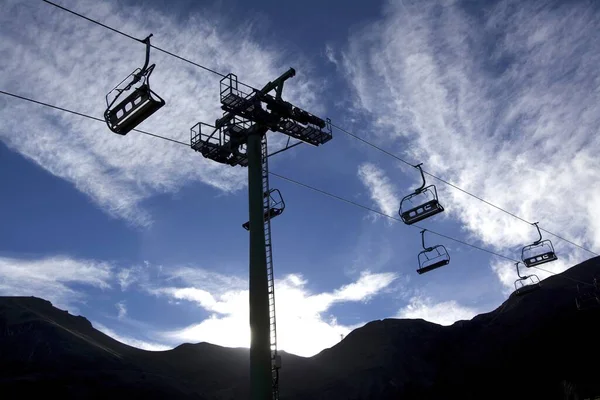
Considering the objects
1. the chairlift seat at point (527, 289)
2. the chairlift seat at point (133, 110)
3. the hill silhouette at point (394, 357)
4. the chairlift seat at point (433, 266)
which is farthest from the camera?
the hill silhouette at point (394, 357)

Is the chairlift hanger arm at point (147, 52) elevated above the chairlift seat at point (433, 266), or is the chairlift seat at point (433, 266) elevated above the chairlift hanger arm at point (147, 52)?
the chairlift hanger arm at point (147, 52)

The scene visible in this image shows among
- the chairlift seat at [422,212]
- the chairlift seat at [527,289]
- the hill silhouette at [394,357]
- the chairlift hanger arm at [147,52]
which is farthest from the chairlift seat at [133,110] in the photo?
the hill silhouette at [394,357]

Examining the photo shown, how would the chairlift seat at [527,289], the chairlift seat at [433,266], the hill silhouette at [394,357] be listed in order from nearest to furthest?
the chairlift seat at [433,266], the chairlift seat at [527,289], the hill silhouette at [394,357]

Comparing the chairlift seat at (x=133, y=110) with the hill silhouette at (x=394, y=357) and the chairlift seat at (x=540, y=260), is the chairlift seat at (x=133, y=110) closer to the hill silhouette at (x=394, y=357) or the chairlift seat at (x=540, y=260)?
the chairlift seat at (x=540, y=260)

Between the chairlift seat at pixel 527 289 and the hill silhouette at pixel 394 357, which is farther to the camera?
the hill silhouette at pixel 394 357

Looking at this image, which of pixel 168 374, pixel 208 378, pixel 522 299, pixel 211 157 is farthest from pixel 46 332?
pixel 522 299

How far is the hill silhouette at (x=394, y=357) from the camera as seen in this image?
62.3 metres

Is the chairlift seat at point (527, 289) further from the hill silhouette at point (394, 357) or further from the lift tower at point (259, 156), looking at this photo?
the hill silhouette at point (394, 357)

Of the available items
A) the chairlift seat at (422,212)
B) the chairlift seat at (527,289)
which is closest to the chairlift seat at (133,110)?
the chairlift seat at (422,212)

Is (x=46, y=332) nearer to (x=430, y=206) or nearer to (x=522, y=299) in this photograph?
(x=430, y=206)

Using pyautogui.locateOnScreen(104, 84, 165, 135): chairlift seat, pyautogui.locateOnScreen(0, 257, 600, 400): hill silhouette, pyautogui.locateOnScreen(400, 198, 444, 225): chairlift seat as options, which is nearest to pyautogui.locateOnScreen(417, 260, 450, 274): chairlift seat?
pyautogui.locateOnScreen(400, 198, 444, 225): chairlift seat

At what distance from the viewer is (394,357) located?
2950 inches

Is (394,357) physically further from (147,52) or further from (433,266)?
(147,52)

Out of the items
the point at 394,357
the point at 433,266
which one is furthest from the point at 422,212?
the point at 394,357
